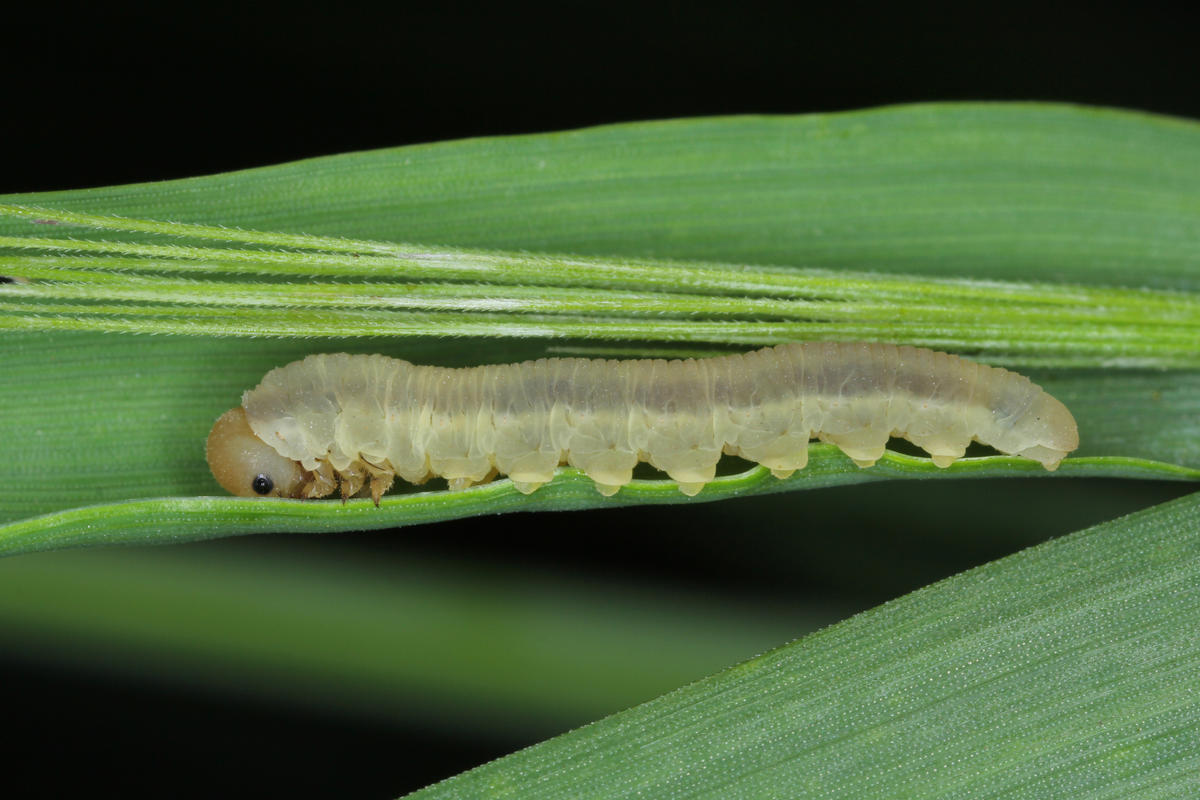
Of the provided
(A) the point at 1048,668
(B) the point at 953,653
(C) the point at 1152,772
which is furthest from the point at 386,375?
(C) the point at 1152,772

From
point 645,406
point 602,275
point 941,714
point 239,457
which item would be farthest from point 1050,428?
point 239,457

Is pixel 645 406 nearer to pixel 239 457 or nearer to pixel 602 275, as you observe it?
pixel 602 275

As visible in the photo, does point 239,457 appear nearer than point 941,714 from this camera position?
No

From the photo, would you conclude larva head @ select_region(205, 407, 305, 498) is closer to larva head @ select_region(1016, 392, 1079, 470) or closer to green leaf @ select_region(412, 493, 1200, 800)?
green leaf @ select_region(412, 493, 1200, 800)

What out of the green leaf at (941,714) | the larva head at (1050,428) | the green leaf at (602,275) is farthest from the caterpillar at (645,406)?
the green leaf at (941,714)

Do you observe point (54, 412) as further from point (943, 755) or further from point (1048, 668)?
point (1048, 668)

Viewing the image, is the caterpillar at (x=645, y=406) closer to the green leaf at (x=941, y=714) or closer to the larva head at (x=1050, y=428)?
the larva head at (x=1050, y=428)
